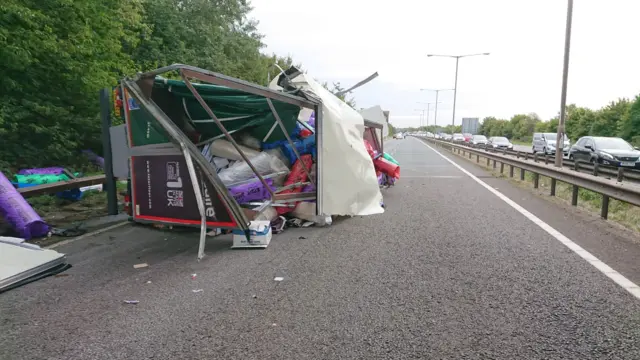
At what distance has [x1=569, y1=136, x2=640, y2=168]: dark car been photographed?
17.5 m

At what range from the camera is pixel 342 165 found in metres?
7.09

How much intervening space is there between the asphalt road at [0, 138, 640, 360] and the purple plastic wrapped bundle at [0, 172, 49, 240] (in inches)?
28.7

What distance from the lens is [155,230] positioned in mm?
6641

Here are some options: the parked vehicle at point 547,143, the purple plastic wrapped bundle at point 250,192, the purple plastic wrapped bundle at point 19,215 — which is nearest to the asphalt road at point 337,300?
the purple plastic wrapped bundle at point 19,215

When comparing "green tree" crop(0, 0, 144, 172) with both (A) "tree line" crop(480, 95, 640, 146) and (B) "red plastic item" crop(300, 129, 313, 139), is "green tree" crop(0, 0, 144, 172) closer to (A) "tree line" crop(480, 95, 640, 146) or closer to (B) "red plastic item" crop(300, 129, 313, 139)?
(B) "red plastic item" crop(300, 129, 313, 139)

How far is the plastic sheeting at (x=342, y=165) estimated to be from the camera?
692cm

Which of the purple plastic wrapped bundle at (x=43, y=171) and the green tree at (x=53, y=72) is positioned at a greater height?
the green tree at (x=53, y=72)

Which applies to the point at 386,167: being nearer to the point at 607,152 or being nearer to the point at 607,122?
the point at 607,152

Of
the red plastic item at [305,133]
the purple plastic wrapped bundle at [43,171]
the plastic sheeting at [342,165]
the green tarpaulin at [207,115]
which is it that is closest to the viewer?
the green tarpaulin at [207,115]

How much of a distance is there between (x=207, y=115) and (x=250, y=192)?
1.35 metres

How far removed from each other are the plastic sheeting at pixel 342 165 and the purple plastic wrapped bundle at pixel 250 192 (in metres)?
0.90

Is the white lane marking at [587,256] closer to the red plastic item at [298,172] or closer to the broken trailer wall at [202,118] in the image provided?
the broken trailer wall at [202,118]

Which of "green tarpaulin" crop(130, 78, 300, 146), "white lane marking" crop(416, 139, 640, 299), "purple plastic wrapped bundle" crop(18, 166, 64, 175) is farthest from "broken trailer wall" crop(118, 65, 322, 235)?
"purple plastic wrapped bundle" crop(18, 166, 64, 175)

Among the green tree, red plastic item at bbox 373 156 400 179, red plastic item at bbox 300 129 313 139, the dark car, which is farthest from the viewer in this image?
the dark car
